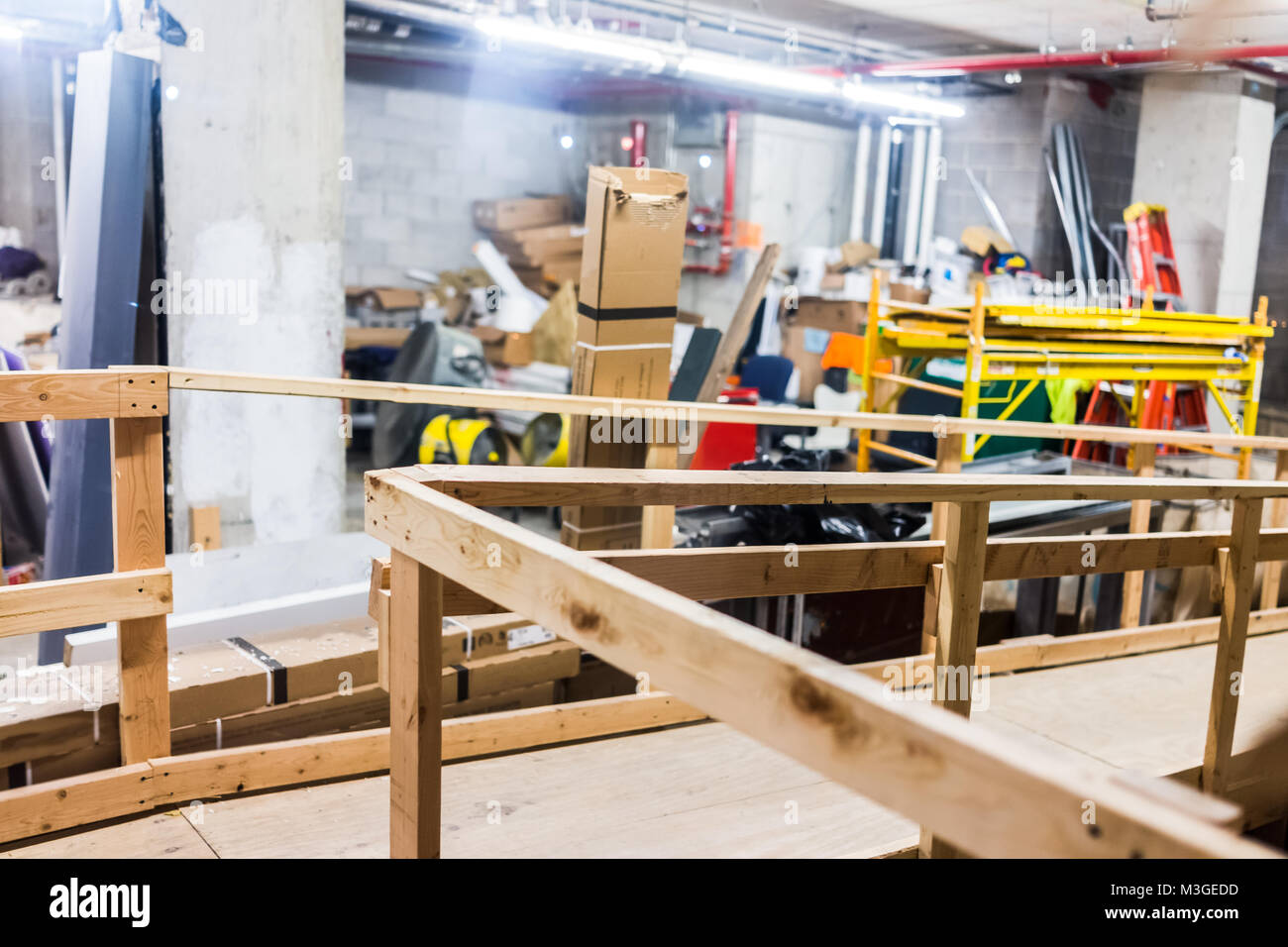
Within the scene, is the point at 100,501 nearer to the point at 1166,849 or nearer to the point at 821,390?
the point at 1166,849

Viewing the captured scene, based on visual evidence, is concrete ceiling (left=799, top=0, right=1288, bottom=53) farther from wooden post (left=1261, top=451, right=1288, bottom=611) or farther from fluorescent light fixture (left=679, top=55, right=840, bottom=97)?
wooden post (left=1261, top=451, right=1288, bottom=611)

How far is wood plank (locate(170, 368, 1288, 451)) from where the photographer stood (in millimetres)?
2732

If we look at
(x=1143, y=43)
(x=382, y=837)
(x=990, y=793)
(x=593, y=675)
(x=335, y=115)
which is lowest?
(x=593, y=675)

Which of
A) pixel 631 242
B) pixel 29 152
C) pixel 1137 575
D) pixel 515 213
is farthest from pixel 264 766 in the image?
pixel 515 213

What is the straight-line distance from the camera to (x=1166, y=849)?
0.79 meters

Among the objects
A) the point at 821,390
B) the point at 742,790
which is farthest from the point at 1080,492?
the point at 821,390

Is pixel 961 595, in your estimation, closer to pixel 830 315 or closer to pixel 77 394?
pixel 77 394

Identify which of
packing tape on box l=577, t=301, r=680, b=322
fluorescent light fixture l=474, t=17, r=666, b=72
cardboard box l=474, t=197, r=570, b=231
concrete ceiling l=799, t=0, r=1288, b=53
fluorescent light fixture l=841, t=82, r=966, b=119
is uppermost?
concrete ceiling l=799, t=0, r=1288, b=53

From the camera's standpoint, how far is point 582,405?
125 inches

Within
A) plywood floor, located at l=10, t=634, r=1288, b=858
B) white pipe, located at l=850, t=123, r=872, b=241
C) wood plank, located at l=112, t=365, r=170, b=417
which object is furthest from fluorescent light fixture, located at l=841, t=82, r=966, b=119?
wood plank, located at l=112, t=365, r=170, b=417

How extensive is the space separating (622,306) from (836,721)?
105 inches

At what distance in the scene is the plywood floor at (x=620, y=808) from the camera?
7.93 feet

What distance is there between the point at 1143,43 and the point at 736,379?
173 inches

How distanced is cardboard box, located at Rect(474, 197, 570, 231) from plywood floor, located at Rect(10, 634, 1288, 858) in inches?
369
